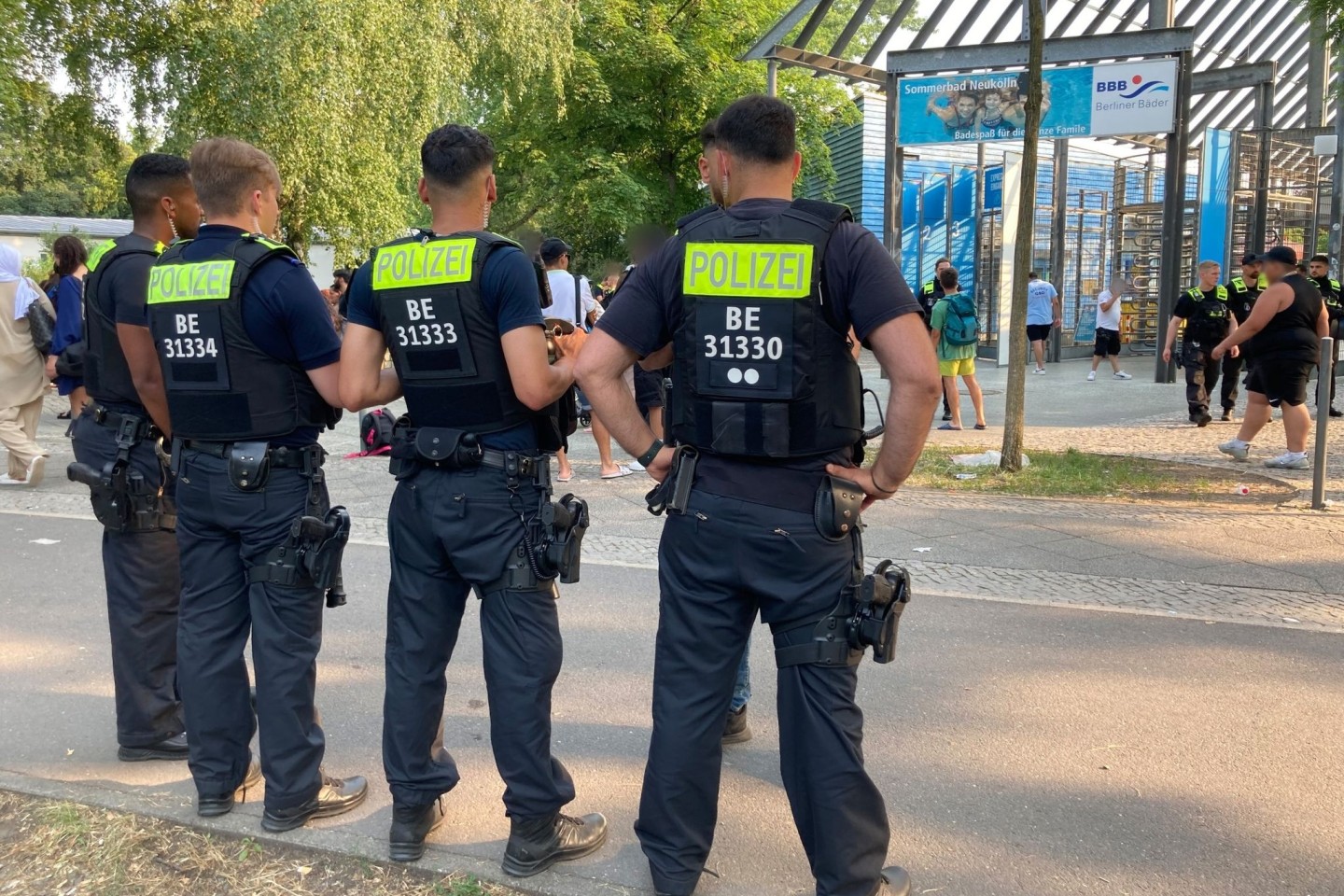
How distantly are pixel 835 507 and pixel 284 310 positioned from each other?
5.92 ft

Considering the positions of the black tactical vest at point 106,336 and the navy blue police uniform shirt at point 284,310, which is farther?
the black tactical vest at point 106,336

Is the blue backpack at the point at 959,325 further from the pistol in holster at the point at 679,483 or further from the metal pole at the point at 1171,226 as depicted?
the pistol in holster at the point at 679,483

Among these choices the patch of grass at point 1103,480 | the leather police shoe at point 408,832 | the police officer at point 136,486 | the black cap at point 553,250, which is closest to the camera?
the leather police shoe at point 408,832

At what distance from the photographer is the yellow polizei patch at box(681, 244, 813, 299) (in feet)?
9.28

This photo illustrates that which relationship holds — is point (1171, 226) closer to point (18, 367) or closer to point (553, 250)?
point (553, 250)

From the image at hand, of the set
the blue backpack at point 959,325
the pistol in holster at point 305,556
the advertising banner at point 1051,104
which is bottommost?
the pistol in holster at point 305,556

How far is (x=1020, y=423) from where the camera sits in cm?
919

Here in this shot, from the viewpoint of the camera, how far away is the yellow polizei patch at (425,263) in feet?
10.4

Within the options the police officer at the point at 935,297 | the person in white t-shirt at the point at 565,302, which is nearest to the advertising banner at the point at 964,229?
the police officer at the point at 935,297

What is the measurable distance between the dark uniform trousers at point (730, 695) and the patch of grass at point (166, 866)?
585mm

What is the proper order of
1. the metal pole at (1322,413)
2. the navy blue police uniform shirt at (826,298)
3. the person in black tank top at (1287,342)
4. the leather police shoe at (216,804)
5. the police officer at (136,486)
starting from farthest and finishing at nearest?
the person in black tank top at (1287,342) → the metal pole at (1322,413) → the police officer at (136,486) → the leather police shoe at (216,804) → the navy blue police uniform shirt at (826,298)

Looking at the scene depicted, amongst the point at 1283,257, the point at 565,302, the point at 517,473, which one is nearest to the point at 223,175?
the point at 517,473

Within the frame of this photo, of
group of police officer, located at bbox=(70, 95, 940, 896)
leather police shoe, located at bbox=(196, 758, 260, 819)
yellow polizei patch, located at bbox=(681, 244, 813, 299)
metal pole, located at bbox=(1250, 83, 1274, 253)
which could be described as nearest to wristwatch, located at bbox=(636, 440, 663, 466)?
group of police officer, located at bbox=(70, 95, 940, 896)

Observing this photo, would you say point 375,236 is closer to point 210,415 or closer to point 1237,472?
point 1237,472
